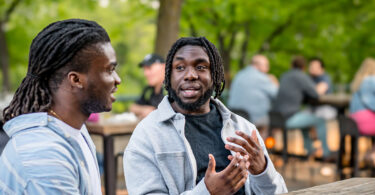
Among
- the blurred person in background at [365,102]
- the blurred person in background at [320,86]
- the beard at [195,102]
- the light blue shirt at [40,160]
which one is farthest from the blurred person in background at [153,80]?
the blurred person in background at [320,86]

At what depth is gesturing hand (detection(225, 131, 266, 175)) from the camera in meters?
2.10

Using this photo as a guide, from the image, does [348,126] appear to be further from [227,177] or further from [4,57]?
[4,57]

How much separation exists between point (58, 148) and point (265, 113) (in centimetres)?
670

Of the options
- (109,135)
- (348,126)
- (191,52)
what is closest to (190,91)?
(191,52)

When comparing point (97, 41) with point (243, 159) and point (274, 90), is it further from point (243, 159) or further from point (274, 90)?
point (274, 90)

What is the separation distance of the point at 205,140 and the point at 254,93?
5429 mm

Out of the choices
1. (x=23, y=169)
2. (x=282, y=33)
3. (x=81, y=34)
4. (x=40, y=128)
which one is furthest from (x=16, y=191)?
(x=282, y=33)

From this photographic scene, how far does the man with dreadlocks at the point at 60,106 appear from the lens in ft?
4.65

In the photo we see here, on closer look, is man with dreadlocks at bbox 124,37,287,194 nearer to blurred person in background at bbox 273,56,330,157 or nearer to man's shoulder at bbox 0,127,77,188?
man's shoulder at bbox 0,127,77,188

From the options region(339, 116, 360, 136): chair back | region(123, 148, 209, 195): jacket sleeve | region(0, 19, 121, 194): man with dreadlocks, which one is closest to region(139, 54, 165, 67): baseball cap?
region(339, 116, 360, 136): chair back

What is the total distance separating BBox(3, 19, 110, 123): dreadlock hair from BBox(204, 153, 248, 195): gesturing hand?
75 cm

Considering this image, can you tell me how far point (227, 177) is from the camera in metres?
2.05

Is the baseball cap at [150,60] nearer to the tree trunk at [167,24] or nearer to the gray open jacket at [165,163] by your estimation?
the tree trunk at [167,24]

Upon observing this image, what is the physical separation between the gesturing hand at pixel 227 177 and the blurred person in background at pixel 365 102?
4.64m
